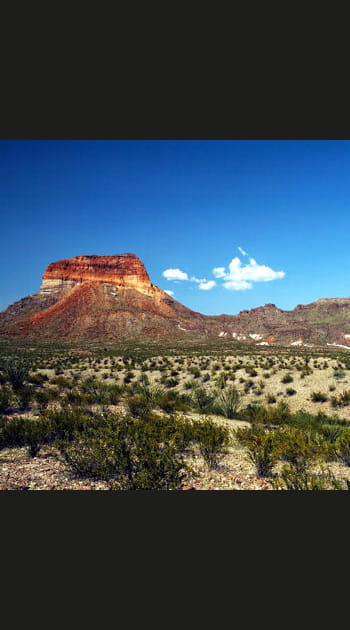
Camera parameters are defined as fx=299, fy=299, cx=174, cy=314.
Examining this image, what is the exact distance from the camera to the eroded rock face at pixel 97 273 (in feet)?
370

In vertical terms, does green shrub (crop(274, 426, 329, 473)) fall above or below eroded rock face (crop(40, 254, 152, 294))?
below

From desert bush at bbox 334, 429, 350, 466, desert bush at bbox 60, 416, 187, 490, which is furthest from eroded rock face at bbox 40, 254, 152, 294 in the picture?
desert bush at bbox 334, 429, 350, 466

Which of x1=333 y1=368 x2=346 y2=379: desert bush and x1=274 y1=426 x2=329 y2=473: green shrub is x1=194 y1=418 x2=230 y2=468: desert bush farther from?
x1=333 y1=368 x2=346 y2=379: desert bush

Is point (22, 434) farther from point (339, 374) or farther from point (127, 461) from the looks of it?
point (339, 374)

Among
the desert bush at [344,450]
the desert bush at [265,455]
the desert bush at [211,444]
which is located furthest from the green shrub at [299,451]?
the desert bush at [211,444]

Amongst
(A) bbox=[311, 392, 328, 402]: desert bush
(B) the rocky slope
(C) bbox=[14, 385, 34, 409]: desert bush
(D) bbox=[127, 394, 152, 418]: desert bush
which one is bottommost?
(A) bbox=[311, 392, 328, 402]: desert bush

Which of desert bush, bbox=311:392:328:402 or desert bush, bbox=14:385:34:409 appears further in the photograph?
desert bush, bbox=311:392:328:402

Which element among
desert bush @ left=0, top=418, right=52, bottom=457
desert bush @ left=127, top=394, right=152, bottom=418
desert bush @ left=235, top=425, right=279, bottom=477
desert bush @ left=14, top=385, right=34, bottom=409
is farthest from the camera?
desert bush @ left=127, top=394, right=152, bottom=418

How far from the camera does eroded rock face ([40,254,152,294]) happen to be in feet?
370

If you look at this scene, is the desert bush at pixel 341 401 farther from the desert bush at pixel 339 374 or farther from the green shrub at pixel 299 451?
the green shrub at pixel 299 451

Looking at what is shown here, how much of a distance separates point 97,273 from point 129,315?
113 feet

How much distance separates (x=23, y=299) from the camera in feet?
380

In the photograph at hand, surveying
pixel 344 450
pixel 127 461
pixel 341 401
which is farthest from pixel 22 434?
pixel 341 401

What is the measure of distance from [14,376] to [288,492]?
1613cm
